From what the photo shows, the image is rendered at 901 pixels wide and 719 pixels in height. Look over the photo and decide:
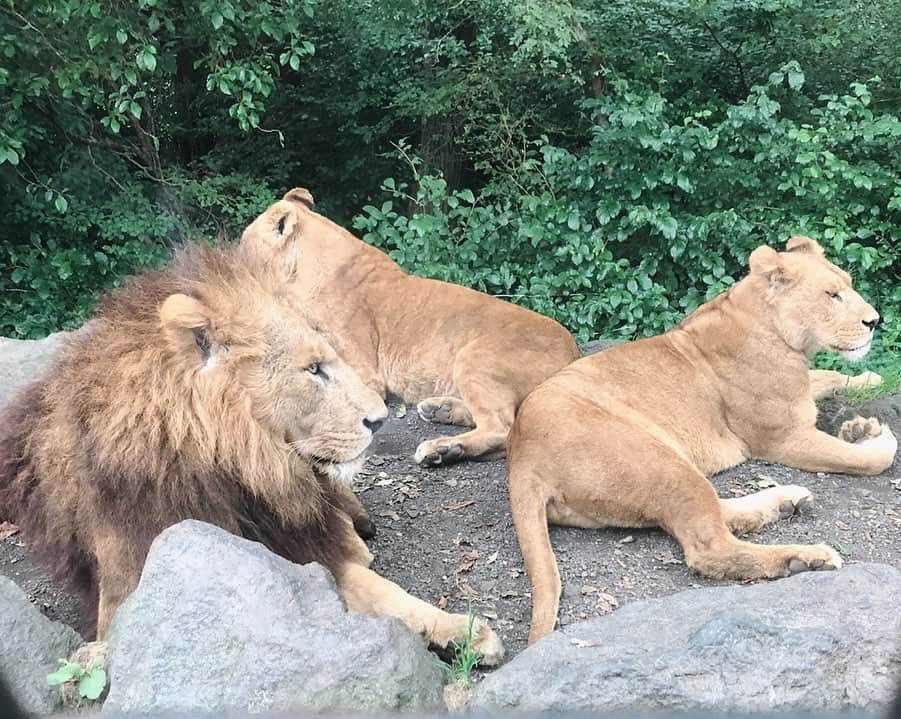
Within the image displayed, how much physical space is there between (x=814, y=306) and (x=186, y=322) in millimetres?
3274

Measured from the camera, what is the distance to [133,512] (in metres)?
2.79

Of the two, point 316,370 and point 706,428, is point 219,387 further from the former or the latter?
point 706,428

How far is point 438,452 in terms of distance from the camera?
15.6 feet

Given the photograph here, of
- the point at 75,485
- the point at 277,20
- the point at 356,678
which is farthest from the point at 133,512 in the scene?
the point at 277,20

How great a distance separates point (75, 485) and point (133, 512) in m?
0.27

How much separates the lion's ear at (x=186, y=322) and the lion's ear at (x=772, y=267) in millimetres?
3019

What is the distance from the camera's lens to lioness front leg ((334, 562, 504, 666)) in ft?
9.55

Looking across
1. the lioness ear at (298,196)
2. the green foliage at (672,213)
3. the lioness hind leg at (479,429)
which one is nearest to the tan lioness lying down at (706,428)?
the lioness hind leg at (479,429)

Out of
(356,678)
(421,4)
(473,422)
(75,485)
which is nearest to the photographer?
(356,678)

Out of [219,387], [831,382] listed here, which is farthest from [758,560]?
[831,382]

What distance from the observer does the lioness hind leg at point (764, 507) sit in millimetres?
3836

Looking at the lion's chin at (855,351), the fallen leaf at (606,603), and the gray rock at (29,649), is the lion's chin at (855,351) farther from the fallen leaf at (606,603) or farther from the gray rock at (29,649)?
the gray rock at (29,649)

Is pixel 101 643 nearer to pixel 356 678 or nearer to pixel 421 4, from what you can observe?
pixel 356 678

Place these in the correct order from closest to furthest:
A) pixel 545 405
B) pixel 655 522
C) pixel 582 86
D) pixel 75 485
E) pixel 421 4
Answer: pixel 75 485 < pixel 655 522 < pixel 545 405 < pixel 421 4 < pixel 582 86
